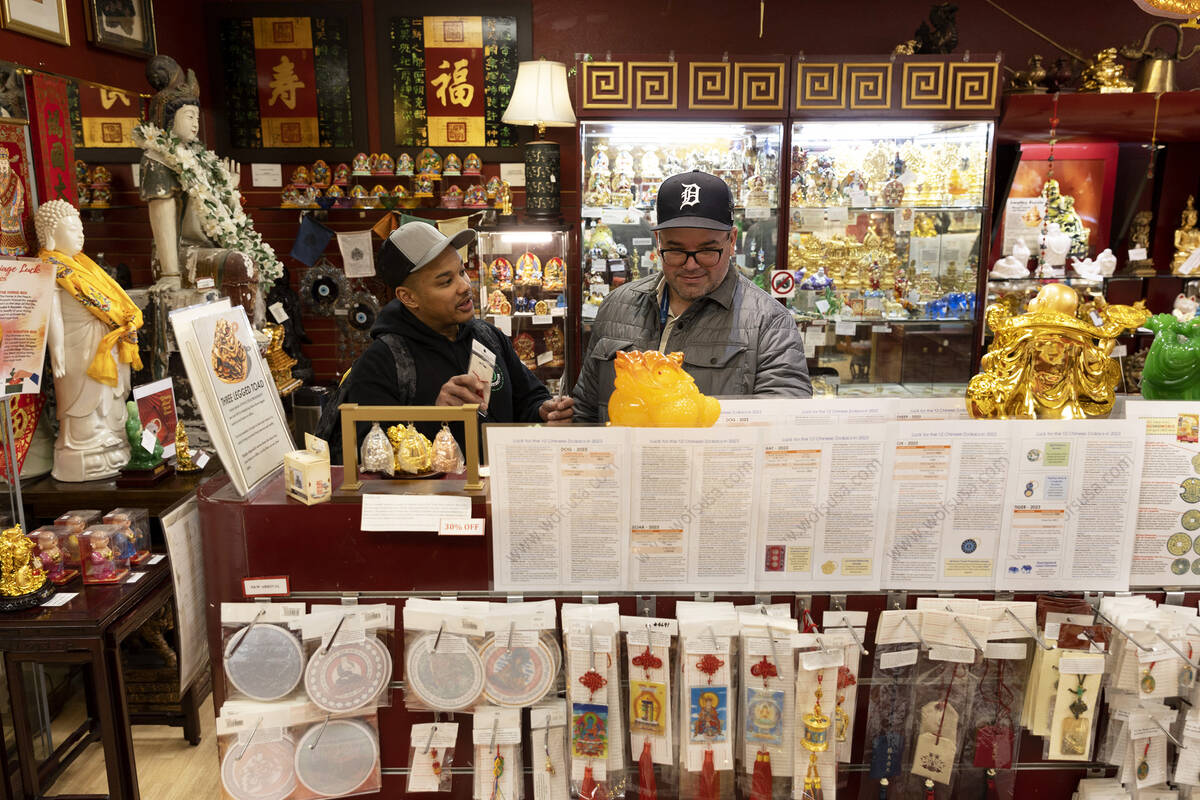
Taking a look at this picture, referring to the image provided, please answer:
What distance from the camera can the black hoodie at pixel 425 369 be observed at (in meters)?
2.29

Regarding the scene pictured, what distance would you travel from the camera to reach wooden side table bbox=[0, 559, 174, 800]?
214cm

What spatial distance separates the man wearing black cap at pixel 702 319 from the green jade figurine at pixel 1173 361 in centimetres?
80

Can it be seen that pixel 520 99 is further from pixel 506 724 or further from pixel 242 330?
pixel 506 724

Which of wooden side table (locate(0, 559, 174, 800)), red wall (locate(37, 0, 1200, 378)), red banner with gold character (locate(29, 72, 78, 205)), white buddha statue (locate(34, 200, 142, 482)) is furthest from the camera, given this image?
red wall (locate(37, 0, 1200, 378))

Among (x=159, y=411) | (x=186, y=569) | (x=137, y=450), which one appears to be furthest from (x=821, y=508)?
(x=137, y=450)

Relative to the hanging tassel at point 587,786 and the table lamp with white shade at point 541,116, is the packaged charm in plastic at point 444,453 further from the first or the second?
the table lamp with white shade at point 541,116

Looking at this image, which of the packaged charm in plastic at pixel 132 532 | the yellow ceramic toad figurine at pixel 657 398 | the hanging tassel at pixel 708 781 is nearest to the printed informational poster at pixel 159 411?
the packaged charm in plastic at pixel 132 532

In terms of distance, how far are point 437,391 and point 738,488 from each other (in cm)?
114

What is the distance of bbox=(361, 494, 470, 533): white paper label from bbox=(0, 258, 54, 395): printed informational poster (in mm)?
1568

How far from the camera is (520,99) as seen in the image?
170 inches

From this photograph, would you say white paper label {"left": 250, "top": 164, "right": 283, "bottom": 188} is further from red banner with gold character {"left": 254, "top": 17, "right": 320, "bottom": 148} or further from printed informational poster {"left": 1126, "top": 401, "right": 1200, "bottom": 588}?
printed informational poster {"left": 1126, "top": 401, "right": 1200, "bottom": 588}

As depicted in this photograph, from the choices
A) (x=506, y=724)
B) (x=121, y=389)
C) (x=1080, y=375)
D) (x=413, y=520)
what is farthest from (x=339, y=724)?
(x=121, y=389)

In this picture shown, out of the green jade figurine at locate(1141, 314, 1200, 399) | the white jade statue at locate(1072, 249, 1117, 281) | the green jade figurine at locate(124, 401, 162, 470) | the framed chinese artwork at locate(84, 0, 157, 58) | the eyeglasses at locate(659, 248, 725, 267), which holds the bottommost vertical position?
the green jade figurine at locate(124, 401, 162, 470)

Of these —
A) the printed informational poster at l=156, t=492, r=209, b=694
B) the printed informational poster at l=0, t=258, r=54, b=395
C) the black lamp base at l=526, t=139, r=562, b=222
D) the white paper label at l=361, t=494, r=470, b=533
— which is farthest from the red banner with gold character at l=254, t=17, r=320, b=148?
the white paper label at l=361, t=494, r=470, b=533
